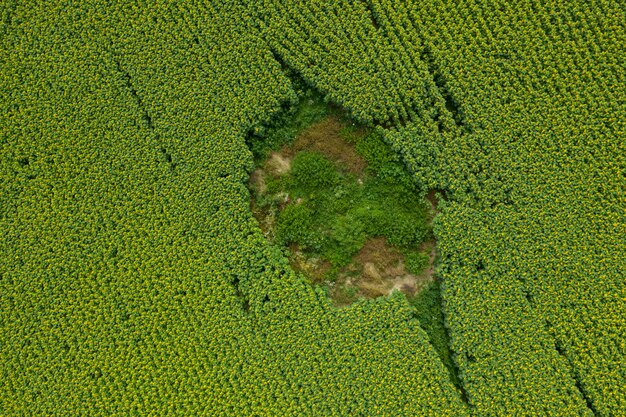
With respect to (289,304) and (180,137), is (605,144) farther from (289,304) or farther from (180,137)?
(180,137)

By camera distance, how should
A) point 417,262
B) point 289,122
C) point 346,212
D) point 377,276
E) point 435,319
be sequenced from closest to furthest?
point 435,319 < point 417,262 < point 377,276 < point 346,212 < point 289,122

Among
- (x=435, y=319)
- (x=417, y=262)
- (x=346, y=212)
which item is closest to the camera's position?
(x=435, y=319)

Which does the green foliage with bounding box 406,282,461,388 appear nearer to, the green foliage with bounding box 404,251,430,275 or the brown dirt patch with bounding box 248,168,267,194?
the green foliage with bounding box 404,251,430,275

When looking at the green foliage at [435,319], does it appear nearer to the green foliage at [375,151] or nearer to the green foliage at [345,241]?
the green foliage at [345,241]

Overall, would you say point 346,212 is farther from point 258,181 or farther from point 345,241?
point 258,181

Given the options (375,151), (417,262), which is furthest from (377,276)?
(375,151)

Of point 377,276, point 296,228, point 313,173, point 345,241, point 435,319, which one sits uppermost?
point 313,173

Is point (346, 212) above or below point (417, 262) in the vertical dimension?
above

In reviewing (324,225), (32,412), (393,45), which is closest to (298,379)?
(324,225)

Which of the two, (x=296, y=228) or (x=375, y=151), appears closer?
(x=296, y=228)
